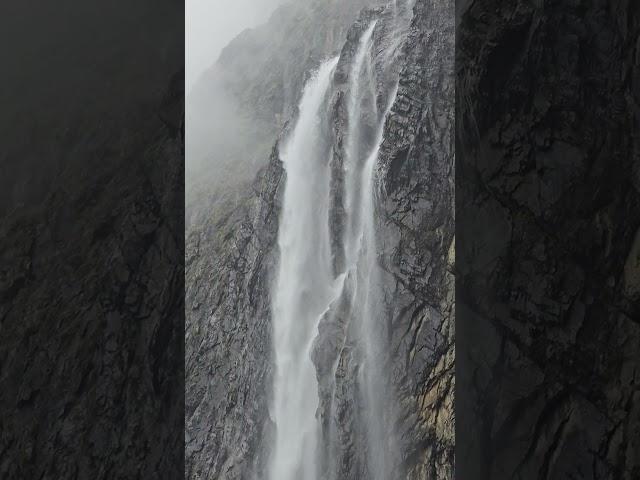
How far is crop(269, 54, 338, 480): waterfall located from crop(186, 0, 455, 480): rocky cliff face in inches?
11.2

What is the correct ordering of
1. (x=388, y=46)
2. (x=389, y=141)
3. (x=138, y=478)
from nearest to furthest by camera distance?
(x=138, y=478)
(x=389, y=141)
(x=388, y=46)

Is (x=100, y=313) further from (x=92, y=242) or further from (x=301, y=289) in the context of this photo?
(x=301, y=289)

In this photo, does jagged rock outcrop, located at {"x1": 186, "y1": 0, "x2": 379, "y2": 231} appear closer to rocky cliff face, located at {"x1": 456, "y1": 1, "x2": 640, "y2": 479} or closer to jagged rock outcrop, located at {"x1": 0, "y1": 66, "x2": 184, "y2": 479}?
jagged rock outcrop, located at {"x1": 0, "y1": 66, "x2": 184, "y2": 479}

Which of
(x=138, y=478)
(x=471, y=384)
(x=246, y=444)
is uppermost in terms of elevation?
(x=246, y=444)

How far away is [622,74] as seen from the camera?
3.54ft

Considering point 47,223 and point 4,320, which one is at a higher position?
point 47,223

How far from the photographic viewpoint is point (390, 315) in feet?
43.1

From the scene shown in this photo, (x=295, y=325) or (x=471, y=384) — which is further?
(x=295, y=325)

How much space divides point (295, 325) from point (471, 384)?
12894mm

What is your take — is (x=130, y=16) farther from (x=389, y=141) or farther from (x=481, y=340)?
(x=389, y=141)

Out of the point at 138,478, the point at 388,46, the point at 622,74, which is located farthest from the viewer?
the point at 388,46

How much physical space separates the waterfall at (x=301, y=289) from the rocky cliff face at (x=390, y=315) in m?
0.29

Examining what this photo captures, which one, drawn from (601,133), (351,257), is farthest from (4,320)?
(351,257)

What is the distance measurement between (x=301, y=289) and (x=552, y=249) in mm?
13061
